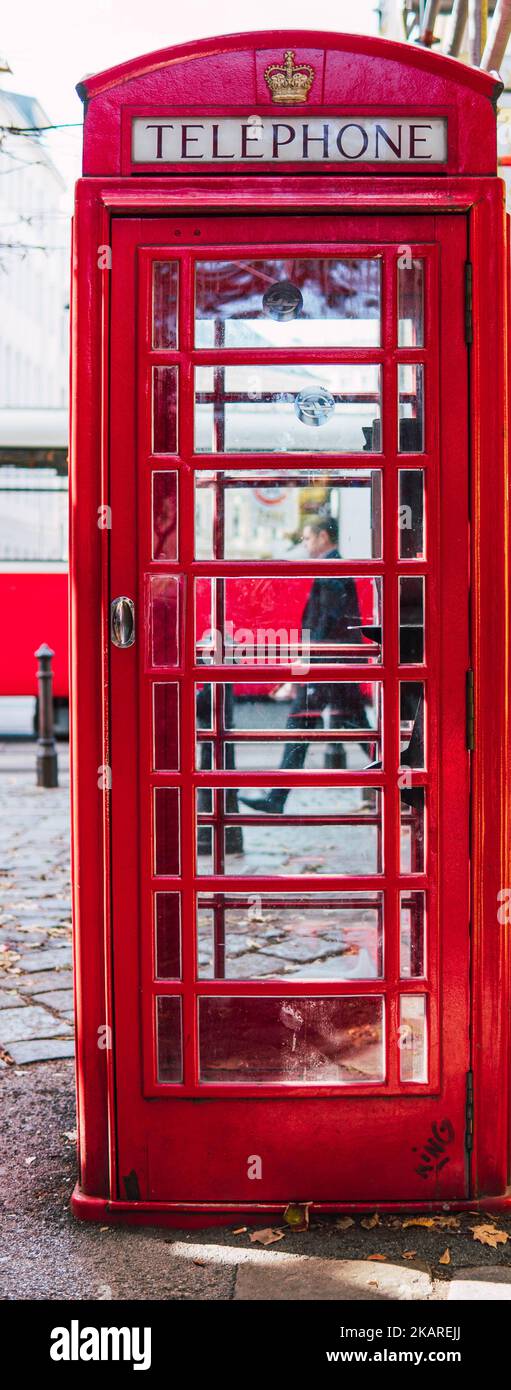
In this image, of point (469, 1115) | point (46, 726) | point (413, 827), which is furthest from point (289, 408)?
point (46, 726)

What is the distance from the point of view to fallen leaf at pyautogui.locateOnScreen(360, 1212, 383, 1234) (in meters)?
2.87

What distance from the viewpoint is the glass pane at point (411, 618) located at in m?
2.89

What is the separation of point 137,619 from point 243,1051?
1224mm

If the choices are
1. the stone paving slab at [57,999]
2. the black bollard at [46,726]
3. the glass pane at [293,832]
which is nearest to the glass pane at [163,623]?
the glass pane at [293,832]

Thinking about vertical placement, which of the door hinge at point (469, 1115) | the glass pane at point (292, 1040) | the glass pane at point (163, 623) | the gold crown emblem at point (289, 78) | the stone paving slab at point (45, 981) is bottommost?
the stone paving slab at point (45, 981)

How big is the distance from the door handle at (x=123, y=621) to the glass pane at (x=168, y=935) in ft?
2.18

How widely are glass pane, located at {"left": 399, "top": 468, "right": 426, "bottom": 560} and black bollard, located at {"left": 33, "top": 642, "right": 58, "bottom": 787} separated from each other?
6590mm

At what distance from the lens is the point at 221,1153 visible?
9.51 feet

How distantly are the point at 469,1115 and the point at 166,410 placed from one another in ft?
6.42

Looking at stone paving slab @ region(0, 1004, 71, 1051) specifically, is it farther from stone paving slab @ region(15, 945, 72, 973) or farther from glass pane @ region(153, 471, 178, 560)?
glass pane @ region(153, 471, 178, 560)

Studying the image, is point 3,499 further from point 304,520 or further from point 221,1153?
point 221,1153

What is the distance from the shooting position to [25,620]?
41.2 feet

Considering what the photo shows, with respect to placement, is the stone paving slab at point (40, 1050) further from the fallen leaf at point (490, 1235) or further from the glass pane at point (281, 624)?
the glass pane at point (281, 624)

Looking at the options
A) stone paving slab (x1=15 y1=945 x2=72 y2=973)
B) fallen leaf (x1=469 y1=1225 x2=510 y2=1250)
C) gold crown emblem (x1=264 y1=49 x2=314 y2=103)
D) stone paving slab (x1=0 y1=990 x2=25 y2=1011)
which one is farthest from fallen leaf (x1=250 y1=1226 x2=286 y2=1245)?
gold crown emblem (x1=264 y1=49 x2=314 y2=103)
